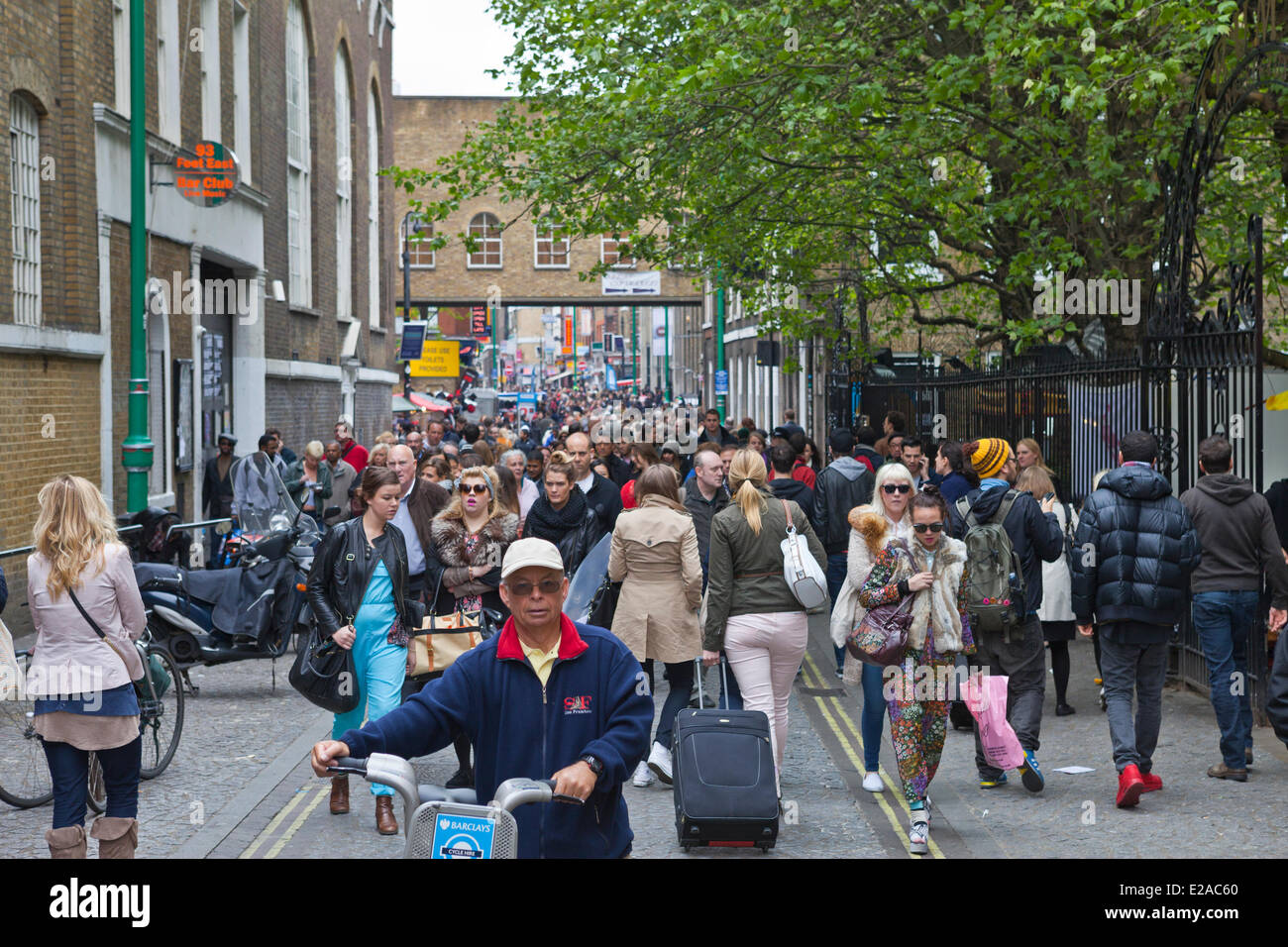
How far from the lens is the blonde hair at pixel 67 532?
5793 millimetres

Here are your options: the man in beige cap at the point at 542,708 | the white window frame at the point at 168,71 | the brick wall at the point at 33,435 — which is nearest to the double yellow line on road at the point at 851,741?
the man in beige cap at the point at 542,708

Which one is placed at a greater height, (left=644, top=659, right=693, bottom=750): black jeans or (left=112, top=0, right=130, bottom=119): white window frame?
(left=112, top=0, right=130, bottom=119): white window frame

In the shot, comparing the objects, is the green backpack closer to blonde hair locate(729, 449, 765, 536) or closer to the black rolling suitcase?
blonde hair locate(729, 449, 765, 536)

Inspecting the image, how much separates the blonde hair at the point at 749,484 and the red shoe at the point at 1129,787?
229cm

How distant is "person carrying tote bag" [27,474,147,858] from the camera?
18.8 feet

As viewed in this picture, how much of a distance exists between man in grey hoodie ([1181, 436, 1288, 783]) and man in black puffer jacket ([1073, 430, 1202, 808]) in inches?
19.2

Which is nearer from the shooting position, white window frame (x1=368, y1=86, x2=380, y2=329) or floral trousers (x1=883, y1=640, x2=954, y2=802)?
floral trousers (x1=883, y1=640, x2=954, y2=802)

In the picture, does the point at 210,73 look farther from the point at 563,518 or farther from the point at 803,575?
the point at 803,575

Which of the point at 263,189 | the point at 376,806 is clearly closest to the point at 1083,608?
the point at 376,806

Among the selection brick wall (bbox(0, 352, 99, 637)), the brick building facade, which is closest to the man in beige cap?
brick wall (bbox(0, 352, 99, 637))

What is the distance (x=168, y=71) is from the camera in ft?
66.1

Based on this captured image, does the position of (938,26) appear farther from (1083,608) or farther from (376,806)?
(376,806)

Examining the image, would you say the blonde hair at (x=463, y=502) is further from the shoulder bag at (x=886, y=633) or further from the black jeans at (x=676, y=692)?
the shoulder bag at (x=886, y=633)

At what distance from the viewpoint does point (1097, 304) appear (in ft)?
46.9
